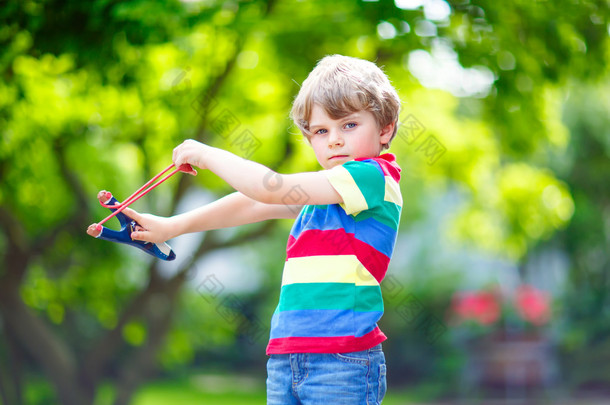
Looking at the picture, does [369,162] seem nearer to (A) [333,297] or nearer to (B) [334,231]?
(B) [334,231]

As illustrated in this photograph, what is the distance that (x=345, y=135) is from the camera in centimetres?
157

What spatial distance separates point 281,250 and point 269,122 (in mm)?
6665

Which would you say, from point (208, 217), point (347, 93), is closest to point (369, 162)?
point (347, 93)

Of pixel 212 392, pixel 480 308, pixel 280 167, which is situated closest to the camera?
pixel 280 167

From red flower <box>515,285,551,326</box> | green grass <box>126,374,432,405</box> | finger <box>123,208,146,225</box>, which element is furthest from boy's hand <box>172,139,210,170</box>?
red flower <box>515,285,551,326</box>

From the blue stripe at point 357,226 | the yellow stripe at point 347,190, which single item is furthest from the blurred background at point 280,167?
the yellow stripe at point 347,190

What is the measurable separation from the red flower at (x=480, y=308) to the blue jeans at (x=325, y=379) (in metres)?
9.38

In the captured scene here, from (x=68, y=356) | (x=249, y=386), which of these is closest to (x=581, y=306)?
(x=249, y=386)

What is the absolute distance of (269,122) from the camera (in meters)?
6.25

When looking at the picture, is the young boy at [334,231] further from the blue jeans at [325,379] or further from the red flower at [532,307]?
the red flower at [532,307]

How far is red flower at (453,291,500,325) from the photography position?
10492 mm

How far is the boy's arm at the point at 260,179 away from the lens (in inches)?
56.0

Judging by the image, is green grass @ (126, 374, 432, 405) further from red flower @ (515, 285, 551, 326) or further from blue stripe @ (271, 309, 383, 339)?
blue stripe @ (271, 309, 383, 339)

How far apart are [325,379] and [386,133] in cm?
59
